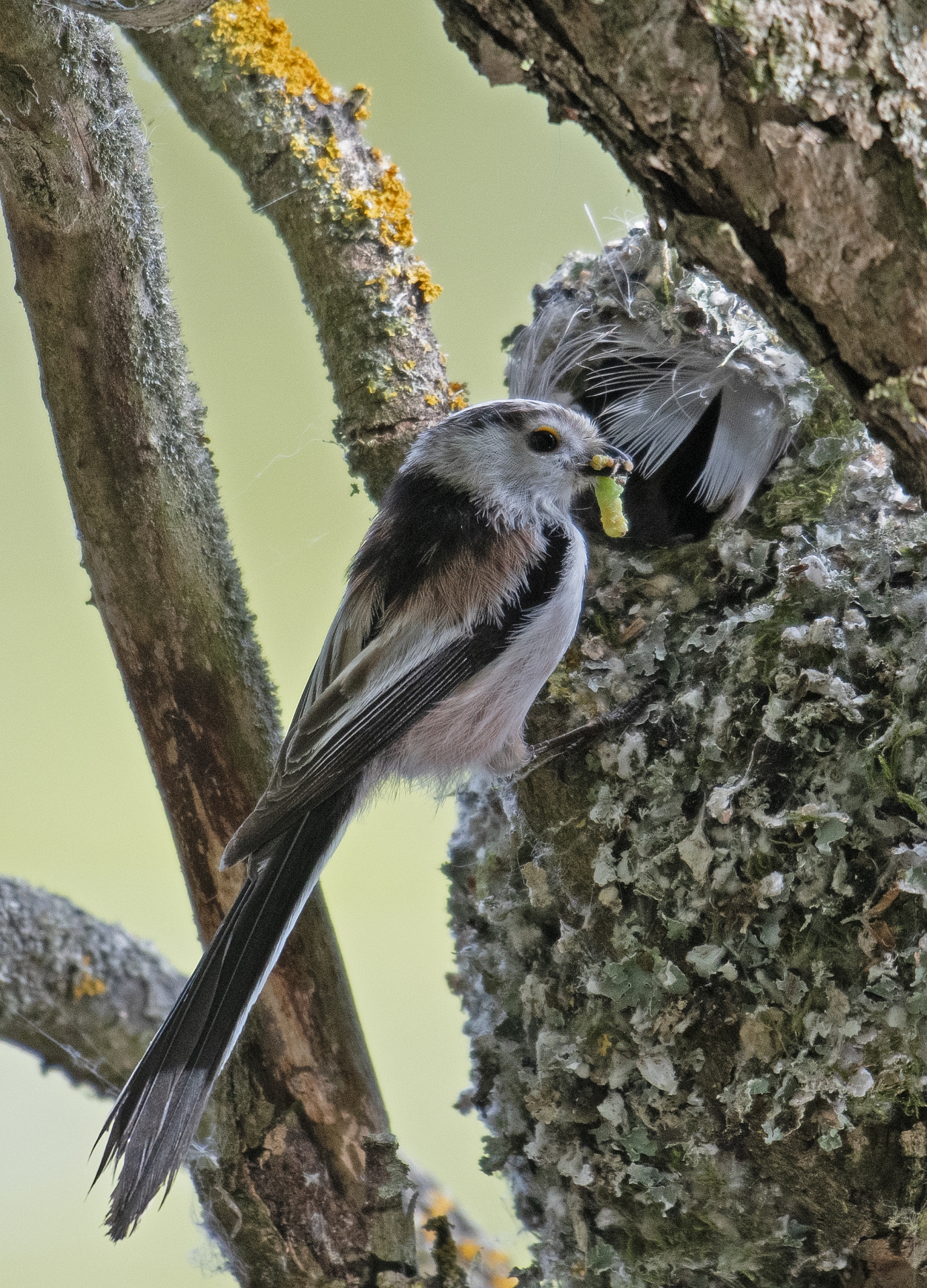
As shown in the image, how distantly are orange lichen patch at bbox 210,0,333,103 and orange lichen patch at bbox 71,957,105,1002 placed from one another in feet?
5.45

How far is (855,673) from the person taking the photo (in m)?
1.56

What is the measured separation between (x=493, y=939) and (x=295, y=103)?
150 centimetres

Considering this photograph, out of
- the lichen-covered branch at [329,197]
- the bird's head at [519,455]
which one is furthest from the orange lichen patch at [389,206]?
the bird's head at [519,455]

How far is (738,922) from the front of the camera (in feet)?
4.91

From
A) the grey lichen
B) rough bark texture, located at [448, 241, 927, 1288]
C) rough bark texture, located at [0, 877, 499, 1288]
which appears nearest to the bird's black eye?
rough bark texture, located at [448, 241, 927, 1288]

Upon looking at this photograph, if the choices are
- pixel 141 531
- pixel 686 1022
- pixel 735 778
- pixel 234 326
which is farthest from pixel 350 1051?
pixel 234 326

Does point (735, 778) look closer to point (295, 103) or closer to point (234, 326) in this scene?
point (295, 103)

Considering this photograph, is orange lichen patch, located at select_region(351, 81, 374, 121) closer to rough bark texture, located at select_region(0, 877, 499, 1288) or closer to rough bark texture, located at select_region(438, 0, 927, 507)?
rough bark texture, located at select_region(438, 0, 927, 507)

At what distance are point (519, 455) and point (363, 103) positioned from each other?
0.71 m

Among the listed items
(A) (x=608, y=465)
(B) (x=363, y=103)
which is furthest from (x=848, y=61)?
(B) (x=363, y=103)

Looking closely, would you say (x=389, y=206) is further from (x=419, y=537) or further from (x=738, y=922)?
(x=738, y=922)

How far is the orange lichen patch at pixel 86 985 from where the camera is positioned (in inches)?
82.6

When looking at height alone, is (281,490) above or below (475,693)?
above

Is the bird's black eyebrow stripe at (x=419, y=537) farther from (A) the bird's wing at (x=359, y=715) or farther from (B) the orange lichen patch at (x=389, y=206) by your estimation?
(B) the orange lichen patch at (x=389, y=206)
